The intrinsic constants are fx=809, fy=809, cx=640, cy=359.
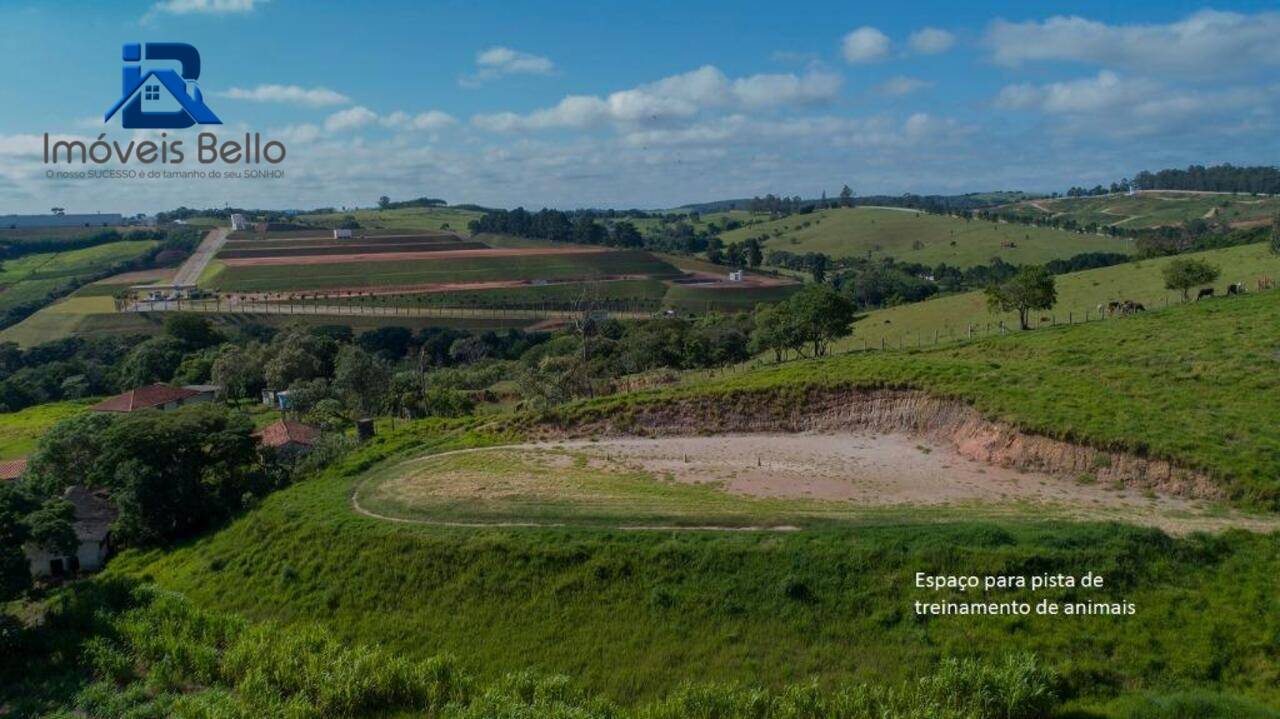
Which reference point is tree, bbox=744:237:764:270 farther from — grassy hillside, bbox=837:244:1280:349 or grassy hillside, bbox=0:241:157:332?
grassy hillside, bbox=0:241:157:332

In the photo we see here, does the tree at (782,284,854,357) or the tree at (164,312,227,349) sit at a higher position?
the tree at (782,284,854,357)

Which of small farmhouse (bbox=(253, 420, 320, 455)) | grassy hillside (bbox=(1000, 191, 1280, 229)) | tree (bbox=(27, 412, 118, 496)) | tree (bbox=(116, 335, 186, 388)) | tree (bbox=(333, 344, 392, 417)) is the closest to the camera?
tree (bbox=(27, 412, 118, 496))

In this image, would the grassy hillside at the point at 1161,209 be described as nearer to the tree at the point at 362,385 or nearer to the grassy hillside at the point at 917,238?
the grassy hillside at the point at 917,238

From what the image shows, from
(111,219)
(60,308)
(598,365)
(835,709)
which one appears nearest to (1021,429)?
(835,709)

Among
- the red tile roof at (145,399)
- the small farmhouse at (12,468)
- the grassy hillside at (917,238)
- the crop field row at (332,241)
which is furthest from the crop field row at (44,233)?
the grassy hillside at (917,238)

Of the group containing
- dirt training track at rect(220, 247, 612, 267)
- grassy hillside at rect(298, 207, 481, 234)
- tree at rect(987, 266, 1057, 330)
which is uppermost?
grassy hillside at rect(298, 207, 481, 234)

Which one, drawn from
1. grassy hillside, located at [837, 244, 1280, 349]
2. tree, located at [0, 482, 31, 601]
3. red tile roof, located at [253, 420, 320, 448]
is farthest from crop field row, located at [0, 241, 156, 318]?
grassy hillside, located at [837, 244, 1280, 349]
